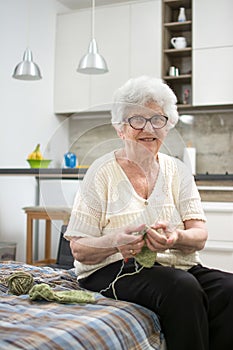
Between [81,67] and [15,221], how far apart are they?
1597 millimetres

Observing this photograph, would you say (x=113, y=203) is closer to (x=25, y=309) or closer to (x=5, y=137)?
(x=25, y=309)

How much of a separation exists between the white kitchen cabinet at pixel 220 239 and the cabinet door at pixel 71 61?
7.68ft

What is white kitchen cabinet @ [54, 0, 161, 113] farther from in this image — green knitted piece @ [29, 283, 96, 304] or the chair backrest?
green knitted piece @ [29, 283, 96, 304]

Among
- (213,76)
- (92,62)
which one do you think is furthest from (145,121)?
(213,76)

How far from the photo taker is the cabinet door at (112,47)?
5109 mm

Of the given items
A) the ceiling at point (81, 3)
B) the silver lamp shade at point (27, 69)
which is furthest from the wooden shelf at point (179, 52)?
the silver lamp shade at point (27, 69)

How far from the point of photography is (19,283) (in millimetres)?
1756

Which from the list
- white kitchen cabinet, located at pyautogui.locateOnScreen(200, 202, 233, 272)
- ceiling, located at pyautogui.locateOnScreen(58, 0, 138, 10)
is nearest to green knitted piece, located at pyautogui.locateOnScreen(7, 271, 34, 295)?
white kitchen cabinet, located at pyautogui.locateOnScreen(200, 202, 233, 272)

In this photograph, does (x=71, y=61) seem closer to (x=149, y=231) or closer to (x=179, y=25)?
(x=179, y=25)

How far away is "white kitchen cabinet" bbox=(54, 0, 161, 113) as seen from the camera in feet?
16.4

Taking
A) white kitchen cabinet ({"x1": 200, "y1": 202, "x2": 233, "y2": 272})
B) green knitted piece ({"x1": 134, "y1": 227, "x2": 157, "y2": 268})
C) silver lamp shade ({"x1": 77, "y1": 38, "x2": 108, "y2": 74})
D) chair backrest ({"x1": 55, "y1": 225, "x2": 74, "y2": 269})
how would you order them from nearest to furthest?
green knitted piece ({"x1": 134, "y1": 227, "x2": 157, "y2": 268}), chair backrest ({"x1": 55, "y1": 225, "x2": 74, "y2": 269}), white kitchen cabinet ({"x1": 200, "y1": 202, "x2": 233, "y2": 272}), silver lamp shade ({"x1": 77, "y1": 38, "x2": 108, "y2": 74})

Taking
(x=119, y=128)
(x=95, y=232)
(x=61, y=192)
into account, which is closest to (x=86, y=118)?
(x=119, y=128)

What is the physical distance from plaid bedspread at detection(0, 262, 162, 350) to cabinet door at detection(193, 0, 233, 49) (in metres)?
3.50

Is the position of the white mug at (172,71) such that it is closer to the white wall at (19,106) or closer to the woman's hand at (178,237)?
the white wall at (19,106)
